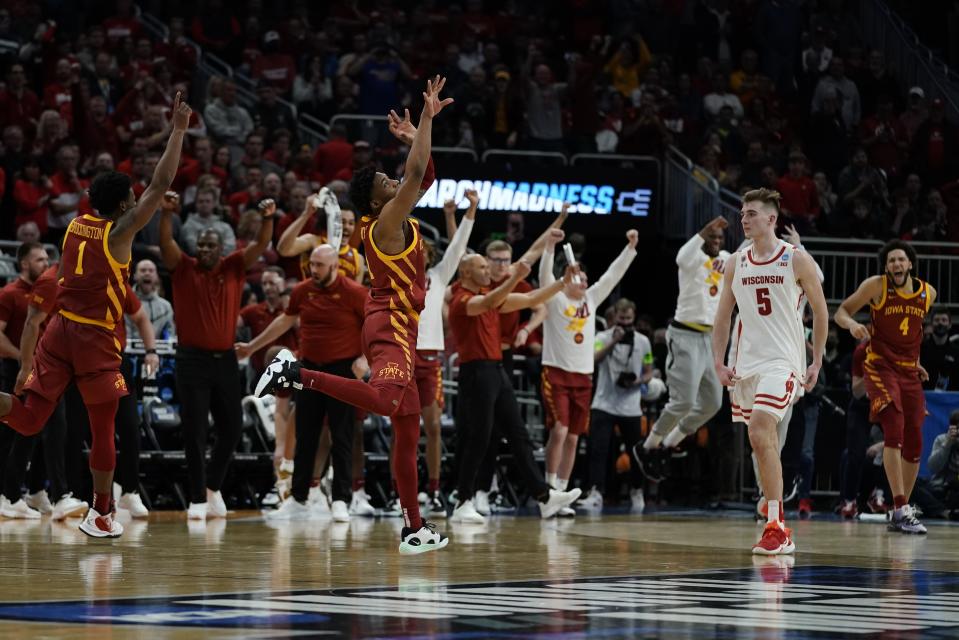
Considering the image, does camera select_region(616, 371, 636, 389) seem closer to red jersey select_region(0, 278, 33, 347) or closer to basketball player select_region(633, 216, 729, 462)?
basketball player select_region(633, 216, 729, 462)

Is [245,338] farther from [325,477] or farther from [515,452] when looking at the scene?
[515,452]

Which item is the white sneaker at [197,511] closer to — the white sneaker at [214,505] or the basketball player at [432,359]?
the white sneaker at [214,505]

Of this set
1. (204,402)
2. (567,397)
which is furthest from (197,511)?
(567,397)

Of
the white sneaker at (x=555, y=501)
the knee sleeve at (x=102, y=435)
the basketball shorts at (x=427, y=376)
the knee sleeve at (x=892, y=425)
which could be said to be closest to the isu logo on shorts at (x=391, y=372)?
the knee sleeve at (x=102, y=435)

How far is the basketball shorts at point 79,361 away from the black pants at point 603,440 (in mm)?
6924

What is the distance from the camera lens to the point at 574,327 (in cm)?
1373

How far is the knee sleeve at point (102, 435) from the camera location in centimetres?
938

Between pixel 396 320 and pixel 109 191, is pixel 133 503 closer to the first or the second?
pixel 109 191

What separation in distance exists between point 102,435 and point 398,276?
2.31 m

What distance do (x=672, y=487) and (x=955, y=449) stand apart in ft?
13.2

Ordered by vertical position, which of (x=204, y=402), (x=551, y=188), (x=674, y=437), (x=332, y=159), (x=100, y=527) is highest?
(x=332, y=159)

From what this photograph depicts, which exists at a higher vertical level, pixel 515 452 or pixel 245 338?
pixel 245 338

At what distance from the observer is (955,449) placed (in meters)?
13.7

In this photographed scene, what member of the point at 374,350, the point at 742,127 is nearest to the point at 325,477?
the point at 374,350
